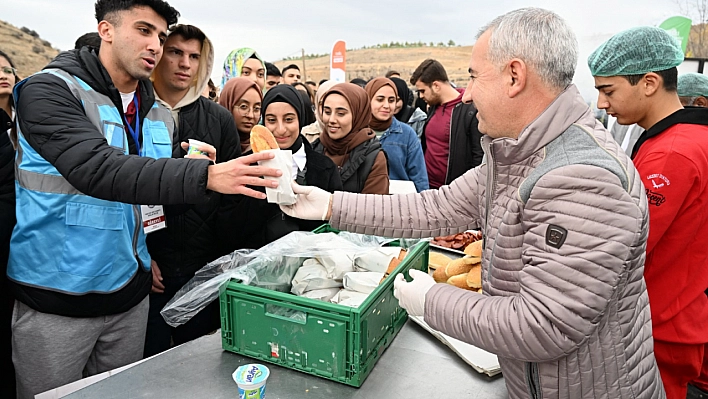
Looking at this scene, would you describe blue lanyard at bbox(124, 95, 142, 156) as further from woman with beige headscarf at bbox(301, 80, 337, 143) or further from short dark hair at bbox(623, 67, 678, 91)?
short dark hair at bbox(623, 67, 678, 91)

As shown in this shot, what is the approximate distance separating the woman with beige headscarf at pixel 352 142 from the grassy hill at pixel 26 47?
1637 centimetres

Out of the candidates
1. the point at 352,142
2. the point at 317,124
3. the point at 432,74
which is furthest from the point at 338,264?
the point at 432,74

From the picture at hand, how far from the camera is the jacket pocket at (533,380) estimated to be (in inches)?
44.3

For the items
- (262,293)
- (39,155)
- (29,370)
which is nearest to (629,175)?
(262,293)

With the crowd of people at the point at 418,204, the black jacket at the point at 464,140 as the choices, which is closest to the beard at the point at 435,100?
the black jacket at the point at 464,140

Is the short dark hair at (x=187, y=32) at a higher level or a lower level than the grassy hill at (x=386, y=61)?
lower

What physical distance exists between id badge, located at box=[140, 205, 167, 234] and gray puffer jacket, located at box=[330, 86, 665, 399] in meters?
1.38

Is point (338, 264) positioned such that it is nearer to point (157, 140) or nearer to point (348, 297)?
point (348, 297)

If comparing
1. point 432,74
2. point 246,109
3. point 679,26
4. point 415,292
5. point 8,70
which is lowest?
point 415,292

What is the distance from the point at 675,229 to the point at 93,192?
2.03 meters

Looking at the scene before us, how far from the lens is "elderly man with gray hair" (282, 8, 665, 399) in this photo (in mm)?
933

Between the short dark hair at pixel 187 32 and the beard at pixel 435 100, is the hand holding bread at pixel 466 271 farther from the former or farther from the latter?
the beard at pixel 435 100

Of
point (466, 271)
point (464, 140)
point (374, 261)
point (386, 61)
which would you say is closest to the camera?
point (374, 261)

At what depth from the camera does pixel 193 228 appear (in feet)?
7.78
